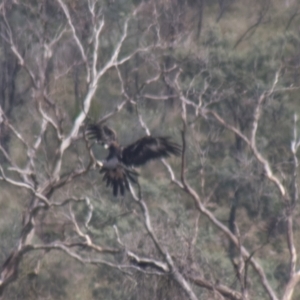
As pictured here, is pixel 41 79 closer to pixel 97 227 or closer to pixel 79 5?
pixel 97 227

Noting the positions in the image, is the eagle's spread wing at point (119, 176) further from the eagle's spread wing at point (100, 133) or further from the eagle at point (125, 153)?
the eagle's spread wing at point (100, 133)

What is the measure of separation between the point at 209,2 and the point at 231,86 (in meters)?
7.03

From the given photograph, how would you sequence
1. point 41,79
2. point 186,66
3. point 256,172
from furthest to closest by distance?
point 186,66
point 256,172
point 41,79

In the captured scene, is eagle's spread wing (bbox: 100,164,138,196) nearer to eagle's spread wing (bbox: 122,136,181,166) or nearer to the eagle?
the eagle

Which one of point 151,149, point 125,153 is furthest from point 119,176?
point 151,149

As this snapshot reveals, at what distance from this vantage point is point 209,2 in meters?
29.3

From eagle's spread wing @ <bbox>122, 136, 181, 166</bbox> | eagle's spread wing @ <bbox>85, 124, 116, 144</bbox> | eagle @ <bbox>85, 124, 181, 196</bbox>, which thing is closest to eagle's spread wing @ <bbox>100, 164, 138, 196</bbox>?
eagle @ <bbox>85, 124, 181, 196</bbox>

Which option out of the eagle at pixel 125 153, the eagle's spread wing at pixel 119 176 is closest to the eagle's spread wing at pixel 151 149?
the eagle at pixel 125 153

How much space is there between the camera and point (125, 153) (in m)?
10.3

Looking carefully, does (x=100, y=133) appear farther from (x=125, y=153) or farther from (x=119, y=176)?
(x=119, y=176)

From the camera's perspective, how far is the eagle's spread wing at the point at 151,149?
10.1 metres

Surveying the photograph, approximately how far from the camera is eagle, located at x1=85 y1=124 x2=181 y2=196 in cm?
1008

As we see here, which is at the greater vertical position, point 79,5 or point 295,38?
point 79,5

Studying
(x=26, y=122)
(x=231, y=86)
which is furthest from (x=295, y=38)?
(x=26, y=122)
